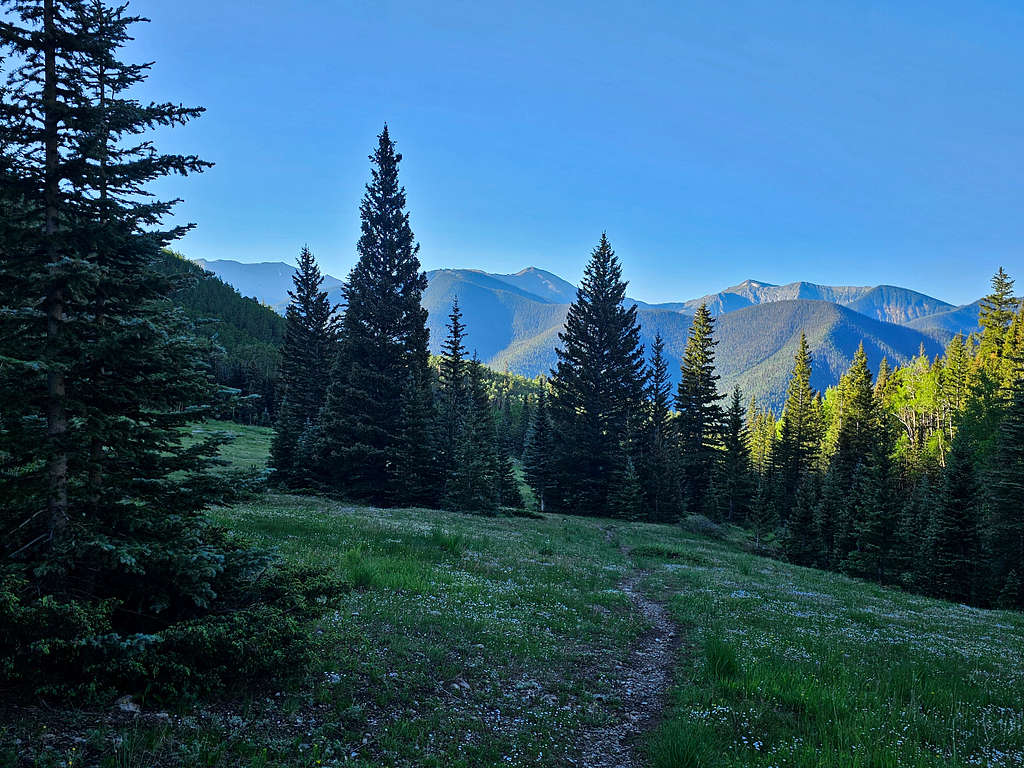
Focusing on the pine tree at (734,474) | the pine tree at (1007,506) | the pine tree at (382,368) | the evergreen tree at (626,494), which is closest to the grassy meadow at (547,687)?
the pine tree at (382,368)

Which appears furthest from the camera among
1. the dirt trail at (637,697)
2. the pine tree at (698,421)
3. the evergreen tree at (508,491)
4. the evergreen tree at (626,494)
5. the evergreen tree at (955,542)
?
the pine tree at (698,421)

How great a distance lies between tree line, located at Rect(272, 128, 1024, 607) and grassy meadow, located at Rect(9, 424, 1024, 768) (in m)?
18.5

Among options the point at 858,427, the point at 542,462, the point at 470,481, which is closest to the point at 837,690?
the point at 470,481

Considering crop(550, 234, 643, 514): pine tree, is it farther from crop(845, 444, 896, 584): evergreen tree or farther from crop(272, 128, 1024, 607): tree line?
crop(845, 444, 896, 584): evergreen tree

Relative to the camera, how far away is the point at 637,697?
8867 millimetres

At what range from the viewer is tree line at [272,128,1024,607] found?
35062 millimetres

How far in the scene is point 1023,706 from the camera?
8.35 m

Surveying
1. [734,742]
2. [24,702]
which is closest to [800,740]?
[734,742]

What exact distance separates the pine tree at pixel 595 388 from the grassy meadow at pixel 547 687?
34649 mm

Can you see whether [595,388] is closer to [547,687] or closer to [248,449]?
[248,449]

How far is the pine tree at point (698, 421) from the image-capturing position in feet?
205

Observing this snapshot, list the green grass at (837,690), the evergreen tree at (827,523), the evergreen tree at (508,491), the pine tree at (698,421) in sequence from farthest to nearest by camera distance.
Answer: the pine tree at (698,421)
the evergreen tree at (508,491)
the evergreen tree at (827,523)
the green grass at (837,690)

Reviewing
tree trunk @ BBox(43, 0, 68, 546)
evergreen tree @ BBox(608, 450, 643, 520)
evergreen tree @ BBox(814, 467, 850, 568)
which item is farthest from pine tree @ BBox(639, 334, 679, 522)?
tree trunk @ BBox(43, 0, 68, 546)

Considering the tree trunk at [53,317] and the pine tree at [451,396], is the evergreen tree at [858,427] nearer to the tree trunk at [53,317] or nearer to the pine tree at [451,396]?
the pine tree at [451,396]
